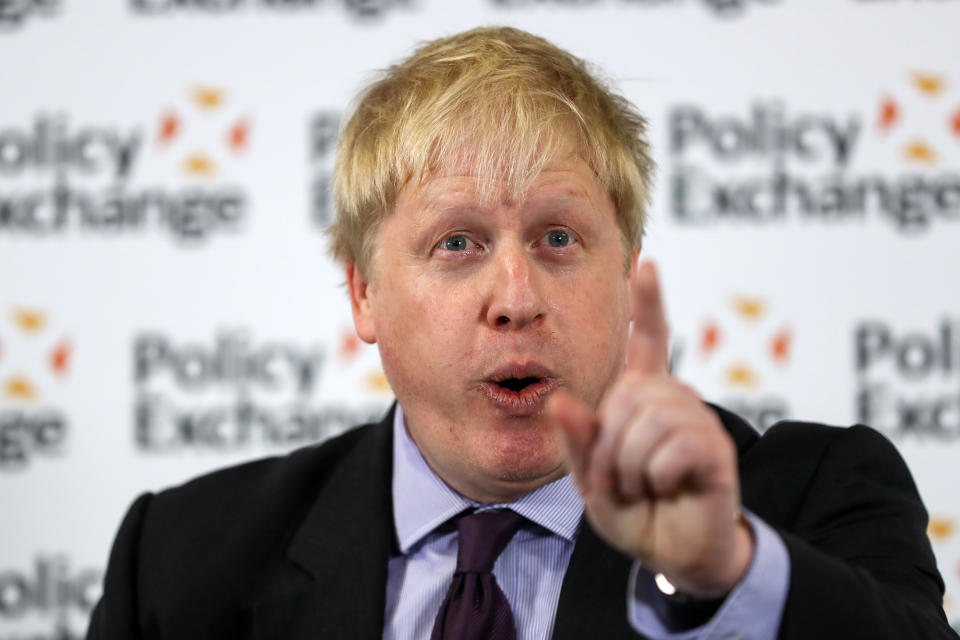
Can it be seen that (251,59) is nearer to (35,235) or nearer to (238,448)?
(35,235)

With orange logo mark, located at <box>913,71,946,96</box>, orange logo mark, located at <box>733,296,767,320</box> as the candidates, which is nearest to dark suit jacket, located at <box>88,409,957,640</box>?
orange logo mark, located at <box>733,296,767,320</box>

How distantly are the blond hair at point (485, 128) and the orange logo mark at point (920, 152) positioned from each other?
3.72 feet

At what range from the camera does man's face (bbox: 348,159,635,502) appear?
1.48 metres

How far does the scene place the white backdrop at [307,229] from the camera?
8.77 feet

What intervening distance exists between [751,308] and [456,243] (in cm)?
130

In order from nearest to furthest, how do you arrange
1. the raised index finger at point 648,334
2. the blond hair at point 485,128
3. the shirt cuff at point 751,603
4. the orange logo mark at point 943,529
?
the raised index finger at point 648,334 → the shirt cuff at point 751,603 → the blond hair at point 485,128 → the orange logo mark at point 943,529

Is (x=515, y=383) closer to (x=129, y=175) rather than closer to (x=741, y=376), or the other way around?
(x=741, y=376)

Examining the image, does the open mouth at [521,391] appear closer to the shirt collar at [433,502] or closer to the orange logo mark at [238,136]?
the shirt collar at [433,502]

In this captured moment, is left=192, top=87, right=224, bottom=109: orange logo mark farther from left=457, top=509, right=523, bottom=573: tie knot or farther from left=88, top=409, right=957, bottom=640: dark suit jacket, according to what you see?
left=457, top=509, right=523, bottom=573: tie knot

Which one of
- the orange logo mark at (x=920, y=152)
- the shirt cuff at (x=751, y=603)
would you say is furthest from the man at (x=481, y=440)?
the orange logo mark at (x=920, y=152)

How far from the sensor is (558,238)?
1.56 m

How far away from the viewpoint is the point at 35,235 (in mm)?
2783

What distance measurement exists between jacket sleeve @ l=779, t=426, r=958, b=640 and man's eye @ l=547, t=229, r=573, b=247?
466mm

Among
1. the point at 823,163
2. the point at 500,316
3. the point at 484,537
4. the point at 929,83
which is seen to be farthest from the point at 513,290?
the point at 929,83
